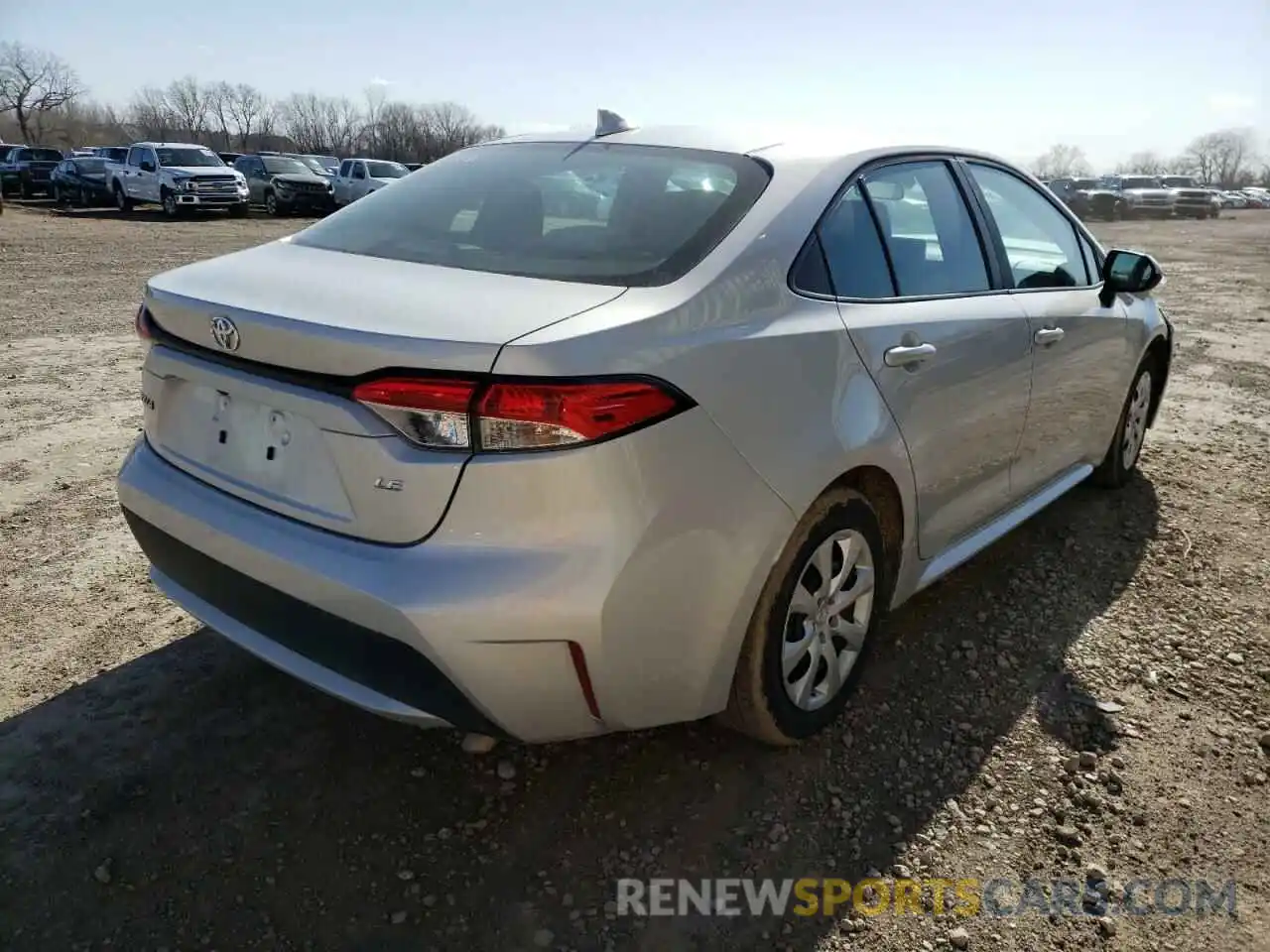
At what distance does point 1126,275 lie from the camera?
4.02 meters

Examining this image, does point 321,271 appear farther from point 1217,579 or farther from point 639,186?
point 1217,579

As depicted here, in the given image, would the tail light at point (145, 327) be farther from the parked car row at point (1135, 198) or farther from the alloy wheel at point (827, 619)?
the parked car row at point (1135, 198)

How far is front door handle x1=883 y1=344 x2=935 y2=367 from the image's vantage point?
8.57 feet

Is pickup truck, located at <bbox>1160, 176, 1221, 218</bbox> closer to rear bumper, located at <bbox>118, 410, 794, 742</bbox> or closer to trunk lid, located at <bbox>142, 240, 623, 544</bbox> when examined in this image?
rear bumper, located at <bbox>118, 410, 794, 742</bbox>

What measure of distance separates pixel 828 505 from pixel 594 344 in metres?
0.88

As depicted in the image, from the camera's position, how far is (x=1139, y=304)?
14.5 feet

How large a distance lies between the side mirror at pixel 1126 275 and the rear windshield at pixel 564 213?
7.06ft

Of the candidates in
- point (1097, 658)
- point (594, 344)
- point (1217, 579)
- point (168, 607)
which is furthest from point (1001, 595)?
point (168, 607)

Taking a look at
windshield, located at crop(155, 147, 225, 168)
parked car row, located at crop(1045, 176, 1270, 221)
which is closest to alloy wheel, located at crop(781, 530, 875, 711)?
windshield, located at crop(155, 147, 225, 168)

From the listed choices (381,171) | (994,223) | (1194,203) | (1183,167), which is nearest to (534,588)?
(994,223)

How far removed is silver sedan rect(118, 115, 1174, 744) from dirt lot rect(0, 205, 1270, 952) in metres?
0.32

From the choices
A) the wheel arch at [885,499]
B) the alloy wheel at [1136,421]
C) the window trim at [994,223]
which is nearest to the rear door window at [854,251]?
the wheel arch at [885,499]

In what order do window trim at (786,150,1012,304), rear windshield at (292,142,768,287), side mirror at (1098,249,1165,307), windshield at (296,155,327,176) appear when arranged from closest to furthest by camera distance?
rear windshield at (292,142,768,287), window trim at (786,150,1012,304), side mirror at (1098,249,1165,307), windshield at (296,155,327,176)

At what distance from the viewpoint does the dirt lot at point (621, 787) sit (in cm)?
213
